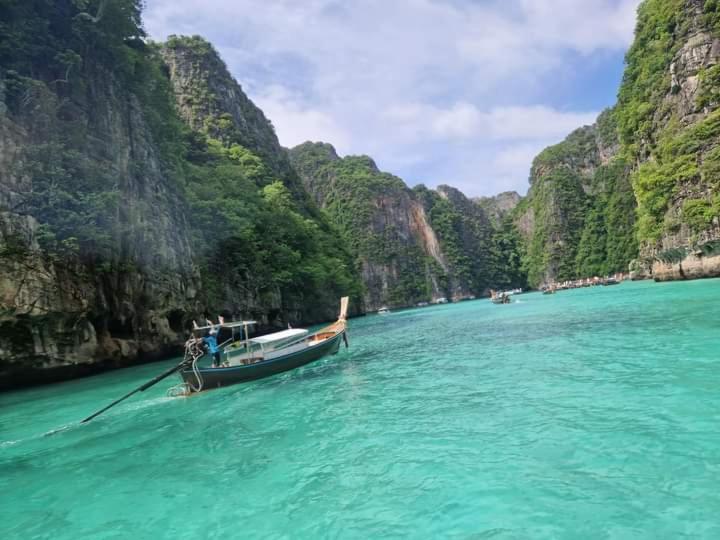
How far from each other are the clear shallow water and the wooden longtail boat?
1.26 m

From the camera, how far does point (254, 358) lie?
17.6 metres

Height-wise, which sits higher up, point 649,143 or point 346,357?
point 649,143

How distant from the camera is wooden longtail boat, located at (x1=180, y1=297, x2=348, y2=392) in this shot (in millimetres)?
15547

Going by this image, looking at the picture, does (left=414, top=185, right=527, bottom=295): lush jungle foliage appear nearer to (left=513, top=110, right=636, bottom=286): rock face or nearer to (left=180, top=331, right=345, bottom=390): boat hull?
(left=513, top=110, right=636, bottom=286): rock face

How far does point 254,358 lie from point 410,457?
38.3ft

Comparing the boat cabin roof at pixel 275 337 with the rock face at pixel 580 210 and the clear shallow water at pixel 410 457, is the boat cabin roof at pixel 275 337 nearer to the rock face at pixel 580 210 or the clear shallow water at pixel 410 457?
the clear shallow water at pixel 410 457

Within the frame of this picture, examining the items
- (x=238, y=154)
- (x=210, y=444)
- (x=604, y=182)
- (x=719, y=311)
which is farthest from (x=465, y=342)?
(x=604, y=182)

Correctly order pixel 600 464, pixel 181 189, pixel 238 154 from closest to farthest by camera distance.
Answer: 1. pixel 600 464
2. pixel 181 189
3. pixel 238 154

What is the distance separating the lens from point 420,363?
1664 centimetres

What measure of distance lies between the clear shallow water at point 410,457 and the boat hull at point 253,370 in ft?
4.17

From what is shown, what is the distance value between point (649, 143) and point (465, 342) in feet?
140

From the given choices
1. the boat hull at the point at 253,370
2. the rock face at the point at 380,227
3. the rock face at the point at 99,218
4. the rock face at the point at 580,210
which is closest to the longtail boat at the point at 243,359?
the boat hull at the point at 253,370

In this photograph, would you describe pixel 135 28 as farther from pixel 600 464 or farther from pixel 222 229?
pixel 600 464

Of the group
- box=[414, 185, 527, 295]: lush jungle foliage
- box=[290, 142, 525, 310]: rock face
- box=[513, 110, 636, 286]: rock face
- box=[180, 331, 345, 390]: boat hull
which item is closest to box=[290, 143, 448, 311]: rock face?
box=[290, 142, 525, 310]: rock face
